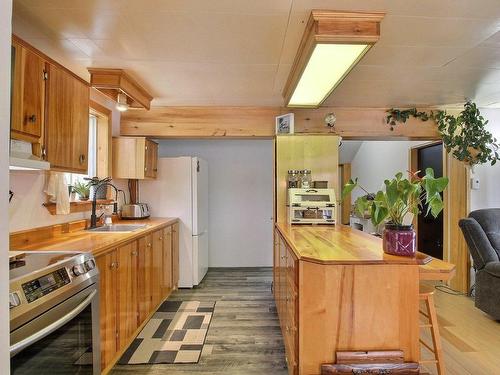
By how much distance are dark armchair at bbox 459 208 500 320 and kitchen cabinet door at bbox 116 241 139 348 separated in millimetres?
3177

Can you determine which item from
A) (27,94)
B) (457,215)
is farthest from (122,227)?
(457,215)

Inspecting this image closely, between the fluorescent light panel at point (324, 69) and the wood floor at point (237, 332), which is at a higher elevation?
the fluorescent light panel at point (324, 69)

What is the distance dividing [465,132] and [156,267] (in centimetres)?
375

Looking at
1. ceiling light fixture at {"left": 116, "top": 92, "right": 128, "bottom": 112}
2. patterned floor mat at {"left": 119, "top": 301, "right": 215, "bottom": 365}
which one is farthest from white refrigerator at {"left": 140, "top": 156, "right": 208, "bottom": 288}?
ceiling light fixture at {"left": 116, "top": 92, "right": 128, "bottom": 112}

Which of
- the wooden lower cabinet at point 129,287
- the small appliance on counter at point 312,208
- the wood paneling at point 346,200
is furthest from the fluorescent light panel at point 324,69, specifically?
the wood paneling at point 346,200

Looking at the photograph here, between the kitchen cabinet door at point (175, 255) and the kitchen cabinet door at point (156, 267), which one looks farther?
the kitchen cabinet door at point (175, 255)

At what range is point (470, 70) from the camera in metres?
2.45

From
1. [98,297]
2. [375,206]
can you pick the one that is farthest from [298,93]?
[98,297]

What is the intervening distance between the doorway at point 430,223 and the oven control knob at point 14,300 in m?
4.68

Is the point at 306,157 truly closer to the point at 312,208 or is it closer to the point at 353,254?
the point at 312,208

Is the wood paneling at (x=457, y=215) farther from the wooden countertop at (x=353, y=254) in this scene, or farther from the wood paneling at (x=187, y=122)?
the wood paneling at (x=187, y=122)

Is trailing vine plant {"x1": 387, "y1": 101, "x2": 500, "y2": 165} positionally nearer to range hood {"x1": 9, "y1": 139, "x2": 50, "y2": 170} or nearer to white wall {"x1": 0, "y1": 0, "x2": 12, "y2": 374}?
range hood {"x1": 9, "y1": 139, "x2": 50, "y2": 170}

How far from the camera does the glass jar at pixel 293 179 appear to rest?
329 cm

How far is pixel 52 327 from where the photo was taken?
1.23 meters
